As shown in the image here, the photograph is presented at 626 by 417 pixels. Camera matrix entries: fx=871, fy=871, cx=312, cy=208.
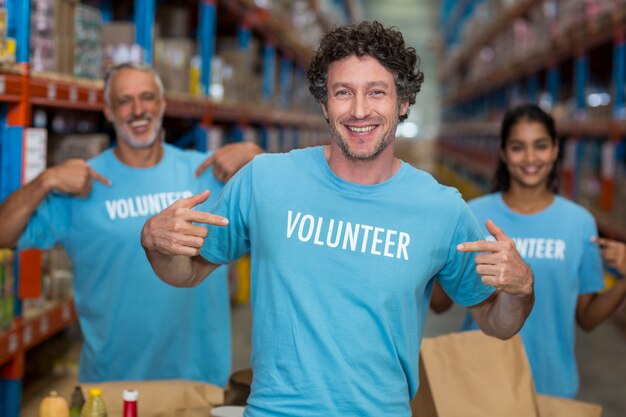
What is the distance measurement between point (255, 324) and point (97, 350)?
119 centimetres

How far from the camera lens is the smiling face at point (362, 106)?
Result: 1.94 metres

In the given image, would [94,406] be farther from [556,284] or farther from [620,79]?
[620,79]

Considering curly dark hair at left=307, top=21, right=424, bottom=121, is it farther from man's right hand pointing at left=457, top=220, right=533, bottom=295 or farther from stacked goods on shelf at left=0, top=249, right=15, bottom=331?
stacked goods on shelf at left=0, top=249, right=15, bottom=331

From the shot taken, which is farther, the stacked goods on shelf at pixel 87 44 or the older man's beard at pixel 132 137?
the stacked goods on shelf at pixel 87 44

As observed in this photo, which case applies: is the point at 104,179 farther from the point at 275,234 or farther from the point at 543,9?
the point at 543,9

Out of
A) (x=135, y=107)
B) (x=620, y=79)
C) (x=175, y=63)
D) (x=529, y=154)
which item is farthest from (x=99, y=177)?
(x=620, y=79)

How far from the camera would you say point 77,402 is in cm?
219

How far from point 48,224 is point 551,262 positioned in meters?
1.70

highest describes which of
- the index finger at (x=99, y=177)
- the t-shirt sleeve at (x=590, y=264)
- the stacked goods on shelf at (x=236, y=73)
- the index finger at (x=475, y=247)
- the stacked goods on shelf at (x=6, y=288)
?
the stacked goods on shelf at (x=236, y=73)

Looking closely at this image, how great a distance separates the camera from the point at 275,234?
193 cm

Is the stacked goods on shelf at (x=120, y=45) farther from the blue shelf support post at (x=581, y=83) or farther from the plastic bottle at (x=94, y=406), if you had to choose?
the blue shelf support post at (x=581, y=83)

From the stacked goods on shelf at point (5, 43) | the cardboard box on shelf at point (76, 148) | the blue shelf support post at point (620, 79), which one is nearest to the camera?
the stacked goods on shelf at point (5, 43)

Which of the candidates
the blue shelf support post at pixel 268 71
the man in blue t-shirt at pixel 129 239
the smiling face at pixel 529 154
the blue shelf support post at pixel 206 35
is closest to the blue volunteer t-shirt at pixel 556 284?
the smiling face at pixel 529 154

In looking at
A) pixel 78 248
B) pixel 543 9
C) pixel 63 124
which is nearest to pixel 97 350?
pixel 78 248
